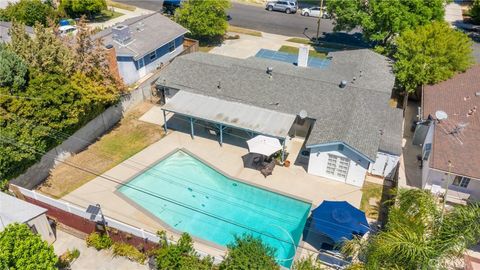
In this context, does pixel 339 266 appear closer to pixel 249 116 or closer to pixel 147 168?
pixel 249 116

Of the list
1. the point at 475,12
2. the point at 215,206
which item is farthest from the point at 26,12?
the point at 475,12

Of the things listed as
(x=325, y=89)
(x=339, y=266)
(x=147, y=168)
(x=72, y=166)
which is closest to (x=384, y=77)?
(x=325, y=89)

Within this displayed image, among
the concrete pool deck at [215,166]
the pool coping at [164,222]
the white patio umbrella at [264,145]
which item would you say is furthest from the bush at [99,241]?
the white patio umbrella at [264,145]

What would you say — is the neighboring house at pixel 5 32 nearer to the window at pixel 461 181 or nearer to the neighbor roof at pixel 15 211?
the neighbor roof at pixel 15 211

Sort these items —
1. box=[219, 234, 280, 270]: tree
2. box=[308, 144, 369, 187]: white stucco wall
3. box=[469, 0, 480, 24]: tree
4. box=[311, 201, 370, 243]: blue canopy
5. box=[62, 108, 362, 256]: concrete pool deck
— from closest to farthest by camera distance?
box=[219, 234, 280, 270]: tree, box=[311, 201, 370, 243]: blue canopy, box=[62, 108, 362, 256]: concrete pool deck, box=[308, 144, 369, 187]: white stucco wall, box=[469, 0, 480, 24]: tree

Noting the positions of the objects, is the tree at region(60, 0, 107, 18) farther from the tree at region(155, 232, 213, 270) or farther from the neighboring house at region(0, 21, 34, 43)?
the tree at region(155, 232, 213, 270)

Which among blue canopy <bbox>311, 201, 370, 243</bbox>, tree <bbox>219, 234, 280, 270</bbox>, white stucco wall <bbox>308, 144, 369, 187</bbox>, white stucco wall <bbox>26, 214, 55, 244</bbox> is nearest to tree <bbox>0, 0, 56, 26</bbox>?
white stucco wall <bbox>26, 214, 55, 244</bbox>

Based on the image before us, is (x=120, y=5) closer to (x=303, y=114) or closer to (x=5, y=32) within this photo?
(x=5, y=32)
